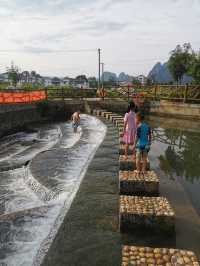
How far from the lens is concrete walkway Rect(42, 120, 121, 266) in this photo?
570cm

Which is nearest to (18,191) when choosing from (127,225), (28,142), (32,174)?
(32,174)

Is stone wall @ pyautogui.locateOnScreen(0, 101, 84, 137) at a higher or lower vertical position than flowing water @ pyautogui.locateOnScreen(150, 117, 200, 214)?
higher

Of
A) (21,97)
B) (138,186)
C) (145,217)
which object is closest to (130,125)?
(138,186)

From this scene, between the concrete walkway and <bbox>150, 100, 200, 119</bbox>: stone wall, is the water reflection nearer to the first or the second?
the concrete walkway

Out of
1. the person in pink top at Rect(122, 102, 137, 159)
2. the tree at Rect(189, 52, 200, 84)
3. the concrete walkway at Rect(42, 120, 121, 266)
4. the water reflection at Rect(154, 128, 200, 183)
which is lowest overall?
the water reflection at Rect(154, 128, 200, 183)

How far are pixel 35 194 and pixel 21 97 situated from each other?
17.2 meters

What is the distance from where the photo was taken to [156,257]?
4.86 metres

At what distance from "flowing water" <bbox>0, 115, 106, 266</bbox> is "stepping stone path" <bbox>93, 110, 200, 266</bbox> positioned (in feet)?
4.76

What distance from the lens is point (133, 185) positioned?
858 centimetres

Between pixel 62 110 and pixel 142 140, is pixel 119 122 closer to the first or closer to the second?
pixel 62 110

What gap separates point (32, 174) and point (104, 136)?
688cm

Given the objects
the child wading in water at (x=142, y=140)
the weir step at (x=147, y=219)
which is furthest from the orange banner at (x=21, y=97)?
the weir step at (x=147, y=219)

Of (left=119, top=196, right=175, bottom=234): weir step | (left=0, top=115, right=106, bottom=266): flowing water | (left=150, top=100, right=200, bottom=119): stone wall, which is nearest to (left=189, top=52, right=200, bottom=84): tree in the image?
(left=150, top=100, right=200, bottom=119): stone wall

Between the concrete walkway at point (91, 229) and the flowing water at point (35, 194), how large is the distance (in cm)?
26
